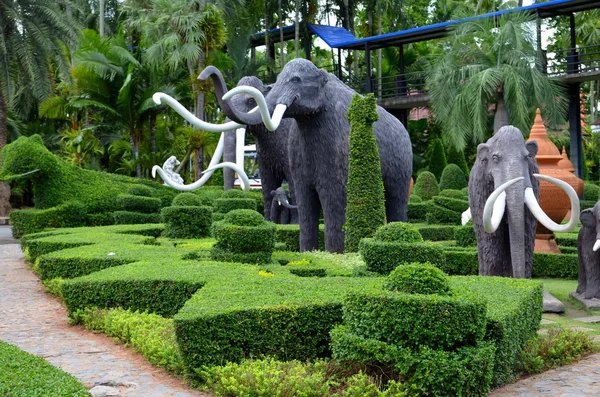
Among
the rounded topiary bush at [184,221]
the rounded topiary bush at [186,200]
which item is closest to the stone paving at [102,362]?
the rounded topiary bush at [184,221]

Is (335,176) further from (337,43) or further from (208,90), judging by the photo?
(337,43)

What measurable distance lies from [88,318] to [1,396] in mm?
3367

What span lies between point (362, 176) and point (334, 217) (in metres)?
0.77

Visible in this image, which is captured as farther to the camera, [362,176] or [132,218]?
[132,218]

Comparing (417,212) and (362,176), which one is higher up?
(362,176)

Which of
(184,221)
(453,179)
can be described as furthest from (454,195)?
(184,221)

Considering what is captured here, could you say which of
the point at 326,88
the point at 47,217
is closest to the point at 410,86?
the point at 47,217

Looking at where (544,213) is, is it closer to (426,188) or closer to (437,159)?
(426,188)

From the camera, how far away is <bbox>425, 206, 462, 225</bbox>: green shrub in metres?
16.5

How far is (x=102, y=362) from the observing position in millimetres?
6457

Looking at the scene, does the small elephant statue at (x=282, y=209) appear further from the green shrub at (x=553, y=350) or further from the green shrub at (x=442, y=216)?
the green shrub at (x=553, y=350)

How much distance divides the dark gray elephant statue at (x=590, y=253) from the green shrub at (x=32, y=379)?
5.60 metres

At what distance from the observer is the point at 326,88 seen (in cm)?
1077

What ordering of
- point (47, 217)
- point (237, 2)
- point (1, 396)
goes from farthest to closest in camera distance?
point (237, 2) < point (47, 217) < point (1, 396)
